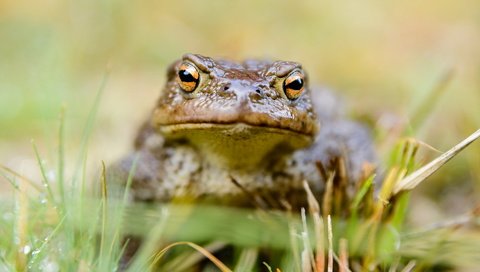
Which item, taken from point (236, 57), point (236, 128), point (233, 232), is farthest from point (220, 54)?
point (236, 128)

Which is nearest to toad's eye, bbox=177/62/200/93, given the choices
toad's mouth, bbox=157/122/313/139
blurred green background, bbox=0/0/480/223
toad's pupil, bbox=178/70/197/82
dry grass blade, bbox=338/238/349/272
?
toad's pupil, bbox=178/70/197/82

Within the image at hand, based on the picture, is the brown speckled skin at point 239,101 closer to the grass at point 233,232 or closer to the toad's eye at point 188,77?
the toad's eye at point 188,77

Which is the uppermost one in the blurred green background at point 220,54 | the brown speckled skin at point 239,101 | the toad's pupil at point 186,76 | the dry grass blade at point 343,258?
the blurred green background at point 220,54

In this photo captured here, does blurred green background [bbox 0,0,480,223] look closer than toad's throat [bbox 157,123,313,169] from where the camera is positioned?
No

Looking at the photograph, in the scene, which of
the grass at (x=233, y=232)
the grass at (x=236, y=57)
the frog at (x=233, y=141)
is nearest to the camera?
the grass at (x=233, y=232)

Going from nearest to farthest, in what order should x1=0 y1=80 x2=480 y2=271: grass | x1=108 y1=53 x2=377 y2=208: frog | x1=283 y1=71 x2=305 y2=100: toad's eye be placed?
x1=0 y1=80 x2=480 y2=271: grass
x1=108 y1=53 x2=377 y2=208: frog
x1=283 y1=71 x2=305 y2=100: toad's eye

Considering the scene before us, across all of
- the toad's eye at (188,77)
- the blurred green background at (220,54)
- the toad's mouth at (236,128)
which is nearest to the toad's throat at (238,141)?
the toad's mouth at (236,128)

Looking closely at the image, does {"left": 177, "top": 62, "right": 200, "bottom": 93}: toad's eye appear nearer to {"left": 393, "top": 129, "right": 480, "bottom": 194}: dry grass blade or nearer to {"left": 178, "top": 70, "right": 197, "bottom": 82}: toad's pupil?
{"left": 178, "top": 70, "right": 197, "bottom": 82}: toad's pupil
